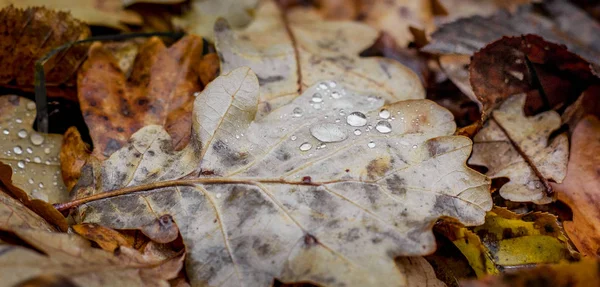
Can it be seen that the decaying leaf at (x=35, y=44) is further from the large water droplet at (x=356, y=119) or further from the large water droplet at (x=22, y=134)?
the large water droplet at (x=356, y=119)

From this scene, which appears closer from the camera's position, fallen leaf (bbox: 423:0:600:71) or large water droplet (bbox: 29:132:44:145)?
large water droplet (bbox: 29:132:44:145)

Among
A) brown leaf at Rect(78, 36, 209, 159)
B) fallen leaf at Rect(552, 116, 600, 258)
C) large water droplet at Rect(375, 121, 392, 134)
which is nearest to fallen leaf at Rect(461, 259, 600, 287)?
fallen leaf at Rect(552, 116, 600, 258)

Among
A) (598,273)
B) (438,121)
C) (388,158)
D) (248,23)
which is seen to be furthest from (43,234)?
(248,23)

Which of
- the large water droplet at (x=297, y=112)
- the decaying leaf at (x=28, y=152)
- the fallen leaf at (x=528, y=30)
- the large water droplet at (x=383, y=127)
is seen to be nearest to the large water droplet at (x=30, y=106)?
the decaying leaf at (x=28, y=152)

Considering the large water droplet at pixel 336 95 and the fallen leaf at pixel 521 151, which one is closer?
the fallen leaf at pixel 521 151

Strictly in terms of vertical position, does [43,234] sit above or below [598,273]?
above

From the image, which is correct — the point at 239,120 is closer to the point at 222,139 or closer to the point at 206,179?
the point at 222,139

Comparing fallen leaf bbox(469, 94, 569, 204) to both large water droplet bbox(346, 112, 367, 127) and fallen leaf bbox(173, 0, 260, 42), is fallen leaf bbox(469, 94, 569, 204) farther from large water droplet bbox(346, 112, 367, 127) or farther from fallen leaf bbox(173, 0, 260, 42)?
fallen leaf bbox(173, 0, 260, 42)
